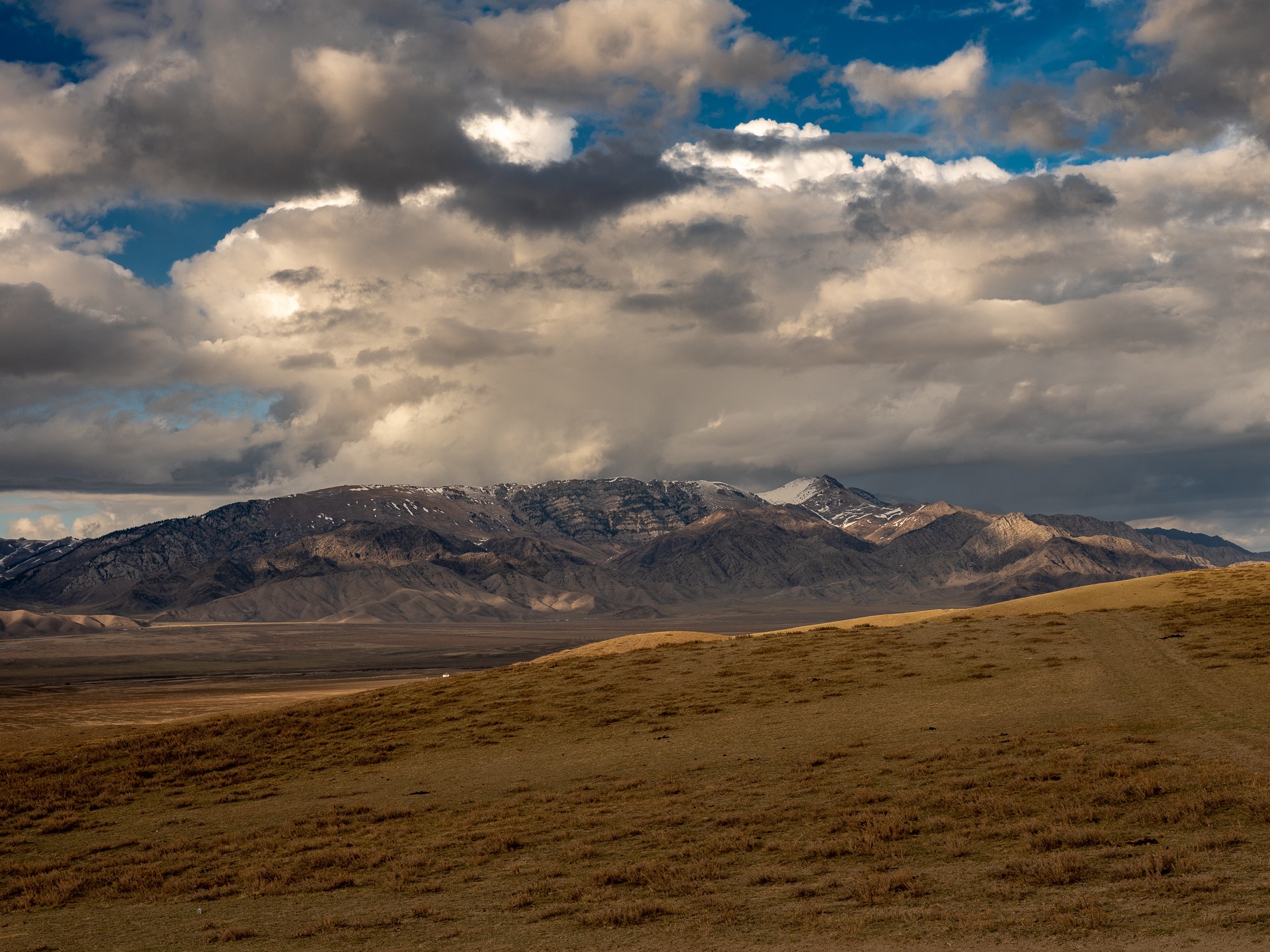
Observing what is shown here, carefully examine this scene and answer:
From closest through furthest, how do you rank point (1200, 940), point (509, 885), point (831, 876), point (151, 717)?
1. point (1200, 940)
2. point (831, 876)
3. point (509, 885)
4. point (151, 717)

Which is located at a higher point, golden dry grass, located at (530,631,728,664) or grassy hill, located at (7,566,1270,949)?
golden dry grass, located at (530,631,728,664)

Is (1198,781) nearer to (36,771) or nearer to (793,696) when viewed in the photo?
(793,696)

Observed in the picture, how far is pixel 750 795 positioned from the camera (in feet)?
75.7

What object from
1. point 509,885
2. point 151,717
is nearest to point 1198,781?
point 509,885

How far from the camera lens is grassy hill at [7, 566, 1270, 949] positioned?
48.1 feet

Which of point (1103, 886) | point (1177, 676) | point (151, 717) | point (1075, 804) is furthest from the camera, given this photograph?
point (151, 717)

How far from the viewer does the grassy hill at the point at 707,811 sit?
14664 mm

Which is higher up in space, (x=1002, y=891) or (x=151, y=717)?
(x=1002, y=891)

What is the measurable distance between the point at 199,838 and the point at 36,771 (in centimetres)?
1429

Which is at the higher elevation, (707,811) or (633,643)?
(633,643)

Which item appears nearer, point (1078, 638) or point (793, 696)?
point (793, 696)

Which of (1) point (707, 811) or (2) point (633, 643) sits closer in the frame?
(1) point (707, 811)

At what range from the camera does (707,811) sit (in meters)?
22.0

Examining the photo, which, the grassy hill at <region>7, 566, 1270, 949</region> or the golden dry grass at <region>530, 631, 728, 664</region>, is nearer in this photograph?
the grassy hill at <region>7, 566, 1270, 949</region>
